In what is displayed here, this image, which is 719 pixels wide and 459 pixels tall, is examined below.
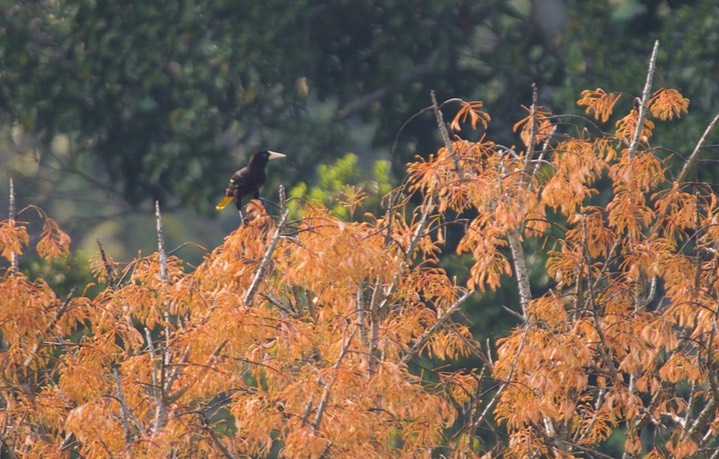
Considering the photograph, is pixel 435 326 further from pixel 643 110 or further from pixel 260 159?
pixel 260 159

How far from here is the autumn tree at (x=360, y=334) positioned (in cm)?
652

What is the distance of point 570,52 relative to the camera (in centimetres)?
1454

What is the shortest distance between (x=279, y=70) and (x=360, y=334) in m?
8.28

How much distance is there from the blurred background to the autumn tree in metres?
6.36

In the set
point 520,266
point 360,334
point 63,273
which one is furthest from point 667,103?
point 63,273

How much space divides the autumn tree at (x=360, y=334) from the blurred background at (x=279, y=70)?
20.9 feet

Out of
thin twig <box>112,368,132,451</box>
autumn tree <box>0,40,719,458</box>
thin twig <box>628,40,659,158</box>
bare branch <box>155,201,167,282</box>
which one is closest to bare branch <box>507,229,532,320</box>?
autumn tree <box>0,40,719,458</box>

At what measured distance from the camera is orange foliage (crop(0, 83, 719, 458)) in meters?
6.52

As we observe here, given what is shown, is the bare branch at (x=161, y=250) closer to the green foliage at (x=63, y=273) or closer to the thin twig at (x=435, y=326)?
A: the thin twig at (x=435, y=326)

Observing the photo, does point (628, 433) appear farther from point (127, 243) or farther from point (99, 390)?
point (127, 243)

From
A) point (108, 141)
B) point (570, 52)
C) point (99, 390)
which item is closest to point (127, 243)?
point (108, 141)

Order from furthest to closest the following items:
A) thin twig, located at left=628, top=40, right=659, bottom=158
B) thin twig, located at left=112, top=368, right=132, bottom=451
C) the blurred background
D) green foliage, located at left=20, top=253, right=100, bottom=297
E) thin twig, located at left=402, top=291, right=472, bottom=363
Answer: the blurred background < green foliage, located at left=20, top=253, right=100, bottom=297 < thin twig, located at left=628, top=40, right=659, bottom=158 < thin twig, located at left=402, top=291, right=472, bottom=363 < thin twig, located at left=112, top=368, right=132, bottom=451

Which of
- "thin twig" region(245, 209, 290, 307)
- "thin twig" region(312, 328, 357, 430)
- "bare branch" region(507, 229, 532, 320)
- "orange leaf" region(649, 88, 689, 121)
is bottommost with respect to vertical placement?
"bare branch" region(507, 229, 532, 320)

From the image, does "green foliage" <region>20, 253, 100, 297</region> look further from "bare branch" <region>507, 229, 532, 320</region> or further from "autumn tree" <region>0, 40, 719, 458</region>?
"bare branch" <region>507, 229, 532, 320</region>
